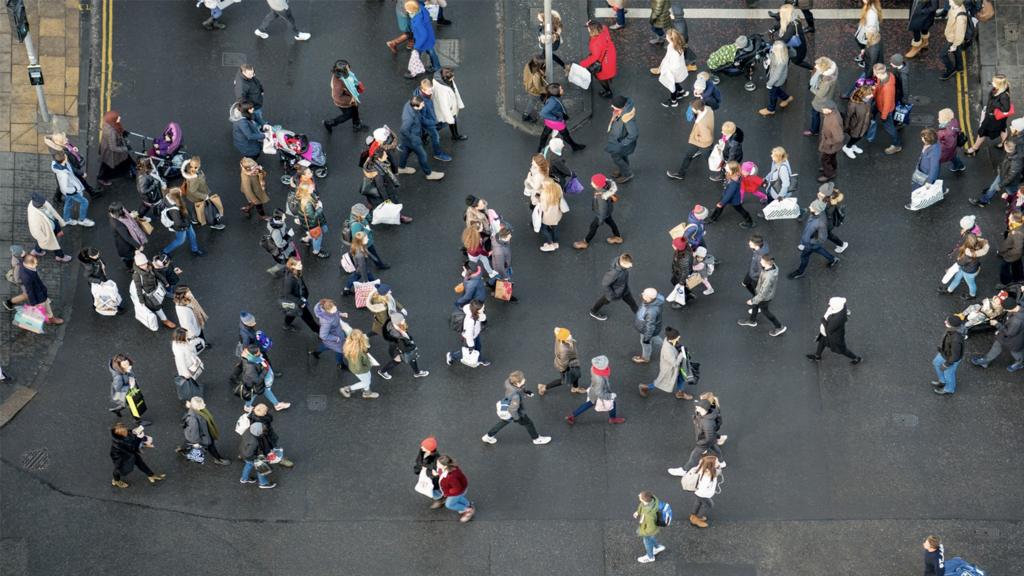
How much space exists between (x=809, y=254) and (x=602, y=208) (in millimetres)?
3666

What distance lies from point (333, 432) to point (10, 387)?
5.47 metres

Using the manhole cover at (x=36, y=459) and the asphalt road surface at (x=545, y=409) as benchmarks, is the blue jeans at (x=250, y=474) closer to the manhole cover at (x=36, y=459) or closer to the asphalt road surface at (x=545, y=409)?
the asphalt road surface at (x=545, y=409)

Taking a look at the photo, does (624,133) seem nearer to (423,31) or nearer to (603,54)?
(603,54)

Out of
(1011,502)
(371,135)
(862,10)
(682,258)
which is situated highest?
(862,10)

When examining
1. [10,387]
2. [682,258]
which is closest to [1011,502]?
[682,258]

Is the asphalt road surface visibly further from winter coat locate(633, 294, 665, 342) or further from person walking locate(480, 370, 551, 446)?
winter coat locate(633, 294, 665, 342)

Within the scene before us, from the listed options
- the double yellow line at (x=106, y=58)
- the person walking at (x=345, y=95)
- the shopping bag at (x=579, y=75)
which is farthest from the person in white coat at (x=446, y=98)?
the double yellow line at (x=106, y=58)

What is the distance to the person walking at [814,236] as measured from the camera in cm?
2580

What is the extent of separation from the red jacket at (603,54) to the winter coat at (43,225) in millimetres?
10233

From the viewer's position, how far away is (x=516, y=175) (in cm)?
2838

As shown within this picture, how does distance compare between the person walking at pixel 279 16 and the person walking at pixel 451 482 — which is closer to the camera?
the person walking at pixel 451 482

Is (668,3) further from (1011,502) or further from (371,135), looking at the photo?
(1011,502)

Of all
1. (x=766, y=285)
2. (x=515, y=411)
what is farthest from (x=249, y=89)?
(x=766, y=285)

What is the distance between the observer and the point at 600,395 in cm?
2400
